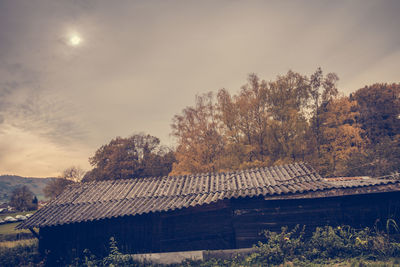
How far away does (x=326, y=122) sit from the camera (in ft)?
71.3

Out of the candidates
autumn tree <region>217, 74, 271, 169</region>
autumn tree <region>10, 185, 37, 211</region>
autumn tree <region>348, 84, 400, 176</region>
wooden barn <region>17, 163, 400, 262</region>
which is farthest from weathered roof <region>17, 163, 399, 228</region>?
autumn tree <region>10, 185, 37, 211</region>

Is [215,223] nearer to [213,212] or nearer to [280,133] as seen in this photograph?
[213,212]

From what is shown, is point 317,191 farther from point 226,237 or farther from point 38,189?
point 38,189

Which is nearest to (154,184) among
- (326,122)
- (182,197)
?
(182,197)

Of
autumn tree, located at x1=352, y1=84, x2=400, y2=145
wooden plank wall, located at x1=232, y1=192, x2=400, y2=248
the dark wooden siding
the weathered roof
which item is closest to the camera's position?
wooden plank wall, located at x1=232, y1=192, x2=400, y2=248

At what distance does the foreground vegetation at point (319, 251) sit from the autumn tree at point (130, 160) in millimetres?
29327

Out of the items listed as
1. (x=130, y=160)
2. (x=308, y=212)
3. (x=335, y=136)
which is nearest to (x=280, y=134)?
(x=335, y=136)

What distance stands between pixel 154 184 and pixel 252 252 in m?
6.80

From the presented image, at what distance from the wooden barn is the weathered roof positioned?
0.05 m

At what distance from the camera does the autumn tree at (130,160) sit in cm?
3853

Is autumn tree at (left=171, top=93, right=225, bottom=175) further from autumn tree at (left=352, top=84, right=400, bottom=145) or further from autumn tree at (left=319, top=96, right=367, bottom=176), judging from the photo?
autumn tree at (left=352, top=84, right=400, bottom=145)

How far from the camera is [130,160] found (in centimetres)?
4059

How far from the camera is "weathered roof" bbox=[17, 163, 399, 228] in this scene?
10.1 meters

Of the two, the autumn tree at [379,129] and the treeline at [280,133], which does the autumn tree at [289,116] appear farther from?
the autumn tree at [379,129]
